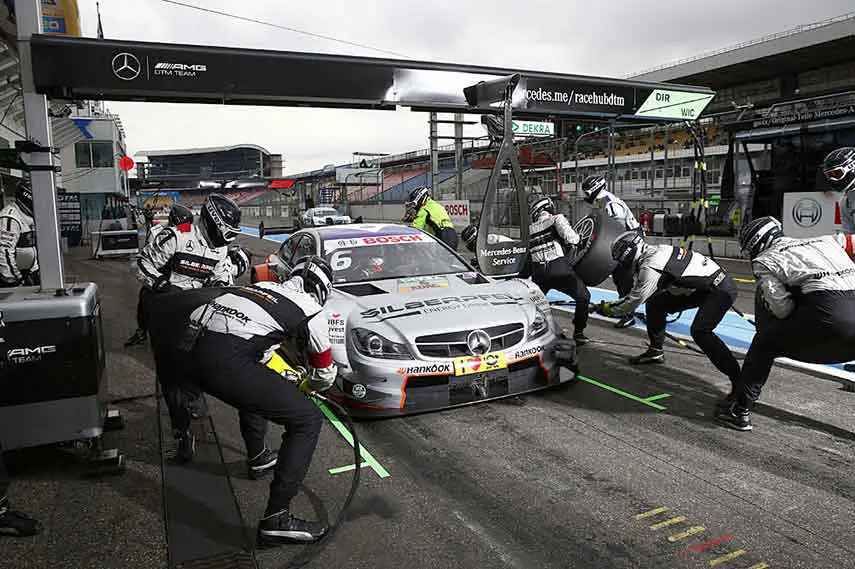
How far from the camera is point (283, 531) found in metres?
3.05

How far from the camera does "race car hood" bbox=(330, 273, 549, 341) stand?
4758mm

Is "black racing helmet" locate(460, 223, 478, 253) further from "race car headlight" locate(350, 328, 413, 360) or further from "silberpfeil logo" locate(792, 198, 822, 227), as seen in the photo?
"silberpfeil logo" locate(792, 198, 822, 227)

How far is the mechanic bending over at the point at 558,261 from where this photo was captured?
282 inches

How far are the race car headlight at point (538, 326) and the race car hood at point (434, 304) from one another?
0.04 m

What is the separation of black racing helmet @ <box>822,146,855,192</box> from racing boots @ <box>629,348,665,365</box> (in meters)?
2.21

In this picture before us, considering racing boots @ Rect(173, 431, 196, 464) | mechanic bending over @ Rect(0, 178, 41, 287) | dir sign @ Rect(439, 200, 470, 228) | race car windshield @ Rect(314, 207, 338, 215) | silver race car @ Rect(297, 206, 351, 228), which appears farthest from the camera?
race car windshield @ Rect(314, 207, 338, 215)

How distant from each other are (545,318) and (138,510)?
3332 mm

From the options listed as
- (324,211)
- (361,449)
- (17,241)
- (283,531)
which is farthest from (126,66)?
(324,211)

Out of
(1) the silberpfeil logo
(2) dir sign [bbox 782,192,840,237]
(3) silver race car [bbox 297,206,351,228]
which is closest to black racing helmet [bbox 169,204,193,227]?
(2) dir sign [bbox 782,192,840,237]

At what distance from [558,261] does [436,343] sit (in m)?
3.03

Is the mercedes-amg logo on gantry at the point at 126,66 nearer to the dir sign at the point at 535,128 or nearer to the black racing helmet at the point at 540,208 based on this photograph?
the black racing helmet at the point at 540,208

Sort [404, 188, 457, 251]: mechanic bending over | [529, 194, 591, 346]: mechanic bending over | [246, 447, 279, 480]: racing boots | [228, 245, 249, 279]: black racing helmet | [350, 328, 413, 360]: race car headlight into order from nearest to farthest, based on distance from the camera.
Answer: [246, 447, 279, 480]: racing boots → [350, 328, 413, 360]: race car headlight → [228, 245, 249, 279]: black racing helmet → [529, 194, 591, 346]: mechanic bending over → [404, 188, 457, 251]: mechanic bending over

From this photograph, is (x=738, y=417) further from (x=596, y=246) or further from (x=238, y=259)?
(x=238, y=259)

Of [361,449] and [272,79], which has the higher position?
[272,79]
